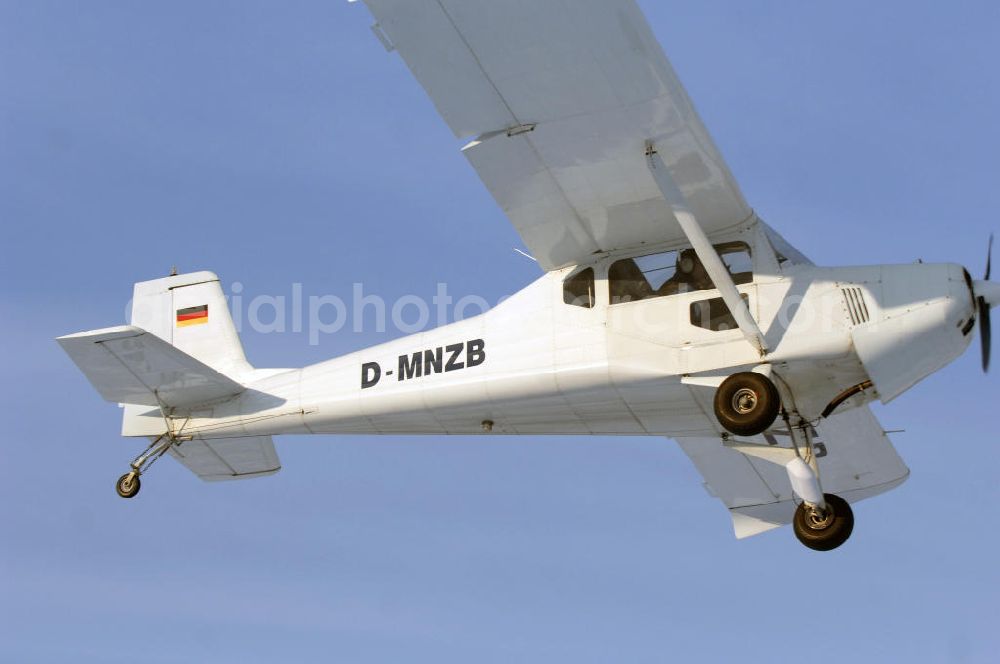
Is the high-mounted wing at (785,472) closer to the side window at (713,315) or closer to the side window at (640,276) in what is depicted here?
the side window at (713,315)

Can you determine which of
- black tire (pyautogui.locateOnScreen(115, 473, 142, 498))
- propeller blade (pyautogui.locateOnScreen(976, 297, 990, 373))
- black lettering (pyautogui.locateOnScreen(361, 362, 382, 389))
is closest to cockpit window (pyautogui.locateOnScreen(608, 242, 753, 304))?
propeller blade (pyautogui.locateOnScreen(976, 297, 990, 373))

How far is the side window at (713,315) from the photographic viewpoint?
12219 millimetres

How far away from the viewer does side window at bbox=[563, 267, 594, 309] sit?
13.0m

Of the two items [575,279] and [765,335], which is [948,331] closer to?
[765,335]

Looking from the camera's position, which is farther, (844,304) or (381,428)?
(381,428)

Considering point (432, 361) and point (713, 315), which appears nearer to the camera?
point (713, 315)

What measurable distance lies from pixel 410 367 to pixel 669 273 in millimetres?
2710

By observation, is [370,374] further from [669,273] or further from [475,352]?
[669,273]

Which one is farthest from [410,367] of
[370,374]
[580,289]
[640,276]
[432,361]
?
[640,276]

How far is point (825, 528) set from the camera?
1238 centimetres

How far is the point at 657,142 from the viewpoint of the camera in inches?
468

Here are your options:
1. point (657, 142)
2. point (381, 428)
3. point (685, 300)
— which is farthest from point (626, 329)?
point (381, 428)

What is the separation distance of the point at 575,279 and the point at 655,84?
2.37 meters

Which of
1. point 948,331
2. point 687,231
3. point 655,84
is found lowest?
point 948,331
